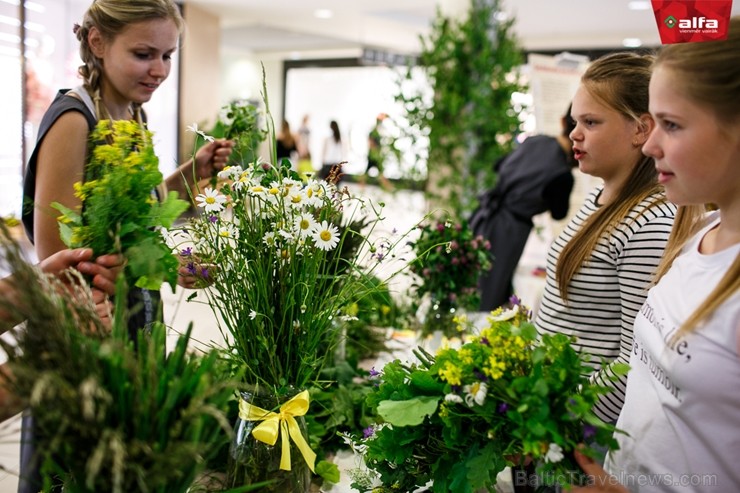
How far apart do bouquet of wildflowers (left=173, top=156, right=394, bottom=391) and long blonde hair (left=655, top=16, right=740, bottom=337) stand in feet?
1.79

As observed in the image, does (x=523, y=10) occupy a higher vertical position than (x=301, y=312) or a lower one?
higher

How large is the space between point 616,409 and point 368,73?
1764cm

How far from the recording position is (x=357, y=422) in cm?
154

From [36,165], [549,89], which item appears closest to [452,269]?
[36,165]

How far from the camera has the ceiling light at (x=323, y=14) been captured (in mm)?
11922

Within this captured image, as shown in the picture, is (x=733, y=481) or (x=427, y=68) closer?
(x=733, y=481)

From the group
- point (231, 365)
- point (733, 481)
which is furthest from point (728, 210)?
point (231, 365)

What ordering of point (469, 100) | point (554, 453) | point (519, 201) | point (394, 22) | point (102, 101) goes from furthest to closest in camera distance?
point (394, 22) → point (469, 100) → point (519, 201) → point (102, 101) → point (554, 453)

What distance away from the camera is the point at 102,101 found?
1656 mm

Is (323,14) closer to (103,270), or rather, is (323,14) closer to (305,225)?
(305,225)

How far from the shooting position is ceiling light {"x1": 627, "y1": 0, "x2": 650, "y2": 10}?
977cm

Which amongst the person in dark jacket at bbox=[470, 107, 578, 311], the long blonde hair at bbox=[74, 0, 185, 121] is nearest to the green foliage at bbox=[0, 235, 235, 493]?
the long blonde hair at bbox=[74, 0, 185, 121]

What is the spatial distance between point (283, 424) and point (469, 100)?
3.94 meters

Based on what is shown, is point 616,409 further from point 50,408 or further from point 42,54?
point 42,54
